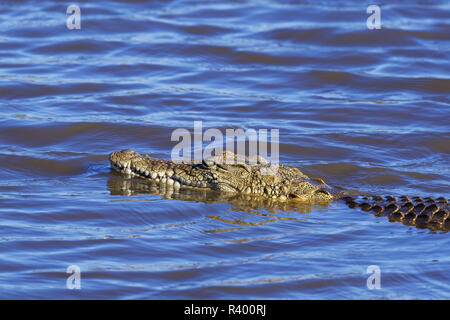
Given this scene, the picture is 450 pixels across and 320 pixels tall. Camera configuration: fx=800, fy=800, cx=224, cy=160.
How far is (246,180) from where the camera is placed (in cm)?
722

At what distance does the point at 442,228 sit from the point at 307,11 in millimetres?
9434

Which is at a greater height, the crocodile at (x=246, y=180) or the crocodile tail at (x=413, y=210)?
the crocodile at (x=246, y=180)

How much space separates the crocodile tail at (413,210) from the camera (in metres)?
6.68

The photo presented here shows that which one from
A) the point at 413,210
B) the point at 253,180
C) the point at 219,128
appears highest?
the point at 219,128

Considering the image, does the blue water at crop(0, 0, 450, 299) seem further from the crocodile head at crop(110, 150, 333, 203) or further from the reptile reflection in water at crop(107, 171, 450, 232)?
the crocodile head at crop(110, 150, 333, 203)

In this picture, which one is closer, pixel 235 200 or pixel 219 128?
pixel 235 200

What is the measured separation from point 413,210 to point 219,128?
11.0ft

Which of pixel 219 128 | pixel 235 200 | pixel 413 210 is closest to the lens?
pixel 413 210

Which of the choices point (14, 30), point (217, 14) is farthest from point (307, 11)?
point (14, 30)

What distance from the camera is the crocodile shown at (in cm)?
717

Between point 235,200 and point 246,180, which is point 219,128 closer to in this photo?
point 246,180

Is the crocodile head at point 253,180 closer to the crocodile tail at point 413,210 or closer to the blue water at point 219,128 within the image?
the blue water at point 219,128

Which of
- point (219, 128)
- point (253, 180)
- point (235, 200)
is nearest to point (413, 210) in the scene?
point (253, 180)

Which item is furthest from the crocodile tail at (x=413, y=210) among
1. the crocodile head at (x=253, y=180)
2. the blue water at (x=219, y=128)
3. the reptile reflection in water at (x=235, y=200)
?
the crocodile head at (x=253, y=180)
